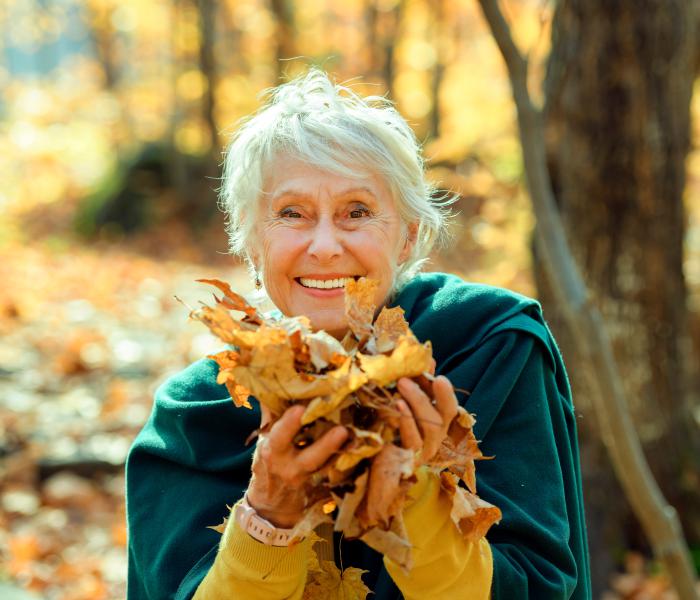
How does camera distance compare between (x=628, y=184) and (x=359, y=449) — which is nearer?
(x=359, y=449)

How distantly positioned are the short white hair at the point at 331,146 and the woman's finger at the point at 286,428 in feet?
2.27

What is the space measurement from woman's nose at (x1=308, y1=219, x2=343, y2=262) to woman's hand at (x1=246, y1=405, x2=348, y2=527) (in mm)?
491

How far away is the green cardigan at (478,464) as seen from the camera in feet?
5.67

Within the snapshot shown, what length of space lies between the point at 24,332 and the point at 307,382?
643 centimetres

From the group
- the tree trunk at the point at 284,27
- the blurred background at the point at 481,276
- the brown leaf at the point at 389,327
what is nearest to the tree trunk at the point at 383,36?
the blurred background at the point at 481,276

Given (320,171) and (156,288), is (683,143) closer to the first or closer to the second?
(320,171)

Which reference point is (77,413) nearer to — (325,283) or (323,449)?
(325,283)

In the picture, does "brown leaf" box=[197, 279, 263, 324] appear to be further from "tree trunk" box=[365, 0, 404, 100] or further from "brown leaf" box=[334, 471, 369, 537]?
"tree trunk" box=[365, 0, 404, 100]

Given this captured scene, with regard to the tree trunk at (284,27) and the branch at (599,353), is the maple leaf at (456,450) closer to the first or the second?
the branch at (599,353)

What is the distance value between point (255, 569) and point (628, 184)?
3.01m

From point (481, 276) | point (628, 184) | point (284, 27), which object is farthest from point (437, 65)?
point (628, 184)

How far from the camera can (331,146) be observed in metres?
1.85

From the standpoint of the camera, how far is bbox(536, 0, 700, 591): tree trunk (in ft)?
12.3

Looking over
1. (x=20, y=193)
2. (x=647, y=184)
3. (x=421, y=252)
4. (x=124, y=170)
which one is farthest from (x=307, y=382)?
(x=20, y=193)
